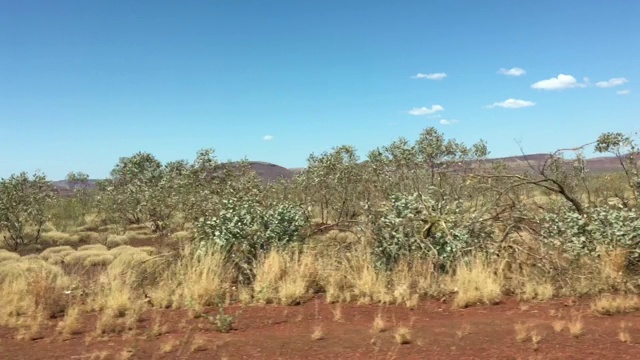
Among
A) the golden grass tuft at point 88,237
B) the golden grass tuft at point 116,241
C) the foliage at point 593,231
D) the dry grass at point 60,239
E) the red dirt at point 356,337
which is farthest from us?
the golden grass tuft at point 88,237

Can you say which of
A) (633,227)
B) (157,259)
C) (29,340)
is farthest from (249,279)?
(633,227)

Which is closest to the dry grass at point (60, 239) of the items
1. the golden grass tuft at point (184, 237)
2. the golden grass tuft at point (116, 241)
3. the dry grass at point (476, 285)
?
the golden grass tuft at point (116, 241)

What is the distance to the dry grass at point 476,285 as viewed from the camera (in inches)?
284

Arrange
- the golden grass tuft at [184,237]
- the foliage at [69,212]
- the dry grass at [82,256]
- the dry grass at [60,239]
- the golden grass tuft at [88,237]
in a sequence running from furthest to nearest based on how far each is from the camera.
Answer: the foliage at [69,212] → the golden grass tuft at [88,237] → the dry grass at [60,239] → the dry grass at [82,256] → the golden grass tuft at [184,237]

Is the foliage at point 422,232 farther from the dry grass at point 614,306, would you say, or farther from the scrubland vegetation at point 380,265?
the dry grass at point 614,306

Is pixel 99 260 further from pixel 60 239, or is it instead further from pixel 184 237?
pixel 60 239

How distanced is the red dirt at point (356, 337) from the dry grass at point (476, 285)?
0.18 metres

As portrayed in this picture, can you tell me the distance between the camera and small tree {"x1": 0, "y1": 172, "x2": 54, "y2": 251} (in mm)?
20078

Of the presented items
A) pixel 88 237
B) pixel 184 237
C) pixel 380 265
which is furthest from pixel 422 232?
pixel 88 237

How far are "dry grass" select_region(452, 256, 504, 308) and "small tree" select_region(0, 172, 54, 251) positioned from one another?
58.9 feet

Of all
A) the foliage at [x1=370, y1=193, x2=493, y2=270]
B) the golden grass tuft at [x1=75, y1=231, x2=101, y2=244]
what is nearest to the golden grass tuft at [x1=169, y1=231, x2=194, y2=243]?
the foliage at [x1=370, y1=193, x2=493, y2=270]

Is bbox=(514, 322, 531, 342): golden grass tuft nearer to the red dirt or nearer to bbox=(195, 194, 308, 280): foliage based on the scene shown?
the red dirt

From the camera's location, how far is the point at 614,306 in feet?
21.3

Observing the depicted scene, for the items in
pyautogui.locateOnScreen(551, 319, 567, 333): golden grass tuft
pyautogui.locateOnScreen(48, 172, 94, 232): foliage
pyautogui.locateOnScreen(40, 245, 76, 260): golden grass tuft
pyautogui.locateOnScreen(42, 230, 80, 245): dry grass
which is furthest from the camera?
pyautogui.locateOnScreen(48, 172, 94, 232): foliage
